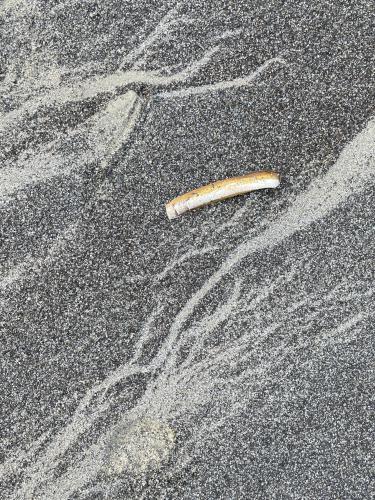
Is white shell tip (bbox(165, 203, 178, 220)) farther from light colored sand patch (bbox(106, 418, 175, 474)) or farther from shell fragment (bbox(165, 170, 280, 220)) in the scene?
light colored sand patch (bbox(106, 418, 175, 474))

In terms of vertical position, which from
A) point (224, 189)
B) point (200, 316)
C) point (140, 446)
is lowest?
point (140, 446)

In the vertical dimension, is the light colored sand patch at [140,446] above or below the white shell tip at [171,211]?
below

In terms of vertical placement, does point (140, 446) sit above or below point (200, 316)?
below

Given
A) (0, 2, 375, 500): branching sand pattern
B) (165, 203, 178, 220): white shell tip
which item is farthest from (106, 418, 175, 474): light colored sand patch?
(165, 203, 178, 220): white shell tip

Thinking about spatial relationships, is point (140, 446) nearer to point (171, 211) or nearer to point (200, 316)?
point (200, 316)

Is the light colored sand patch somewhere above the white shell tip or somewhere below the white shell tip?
below

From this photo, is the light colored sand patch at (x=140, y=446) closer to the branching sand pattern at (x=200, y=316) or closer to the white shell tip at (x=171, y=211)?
the branching sand pattern at (x=200, y=316)

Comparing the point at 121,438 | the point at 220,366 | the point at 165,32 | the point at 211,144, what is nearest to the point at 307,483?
the point at 220,366

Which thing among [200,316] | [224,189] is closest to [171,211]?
[224,189]

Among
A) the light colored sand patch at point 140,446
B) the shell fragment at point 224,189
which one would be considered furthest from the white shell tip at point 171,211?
the light colored sand patch at point 140,446

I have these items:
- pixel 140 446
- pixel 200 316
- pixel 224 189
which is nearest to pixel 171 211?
pixel 224 189
